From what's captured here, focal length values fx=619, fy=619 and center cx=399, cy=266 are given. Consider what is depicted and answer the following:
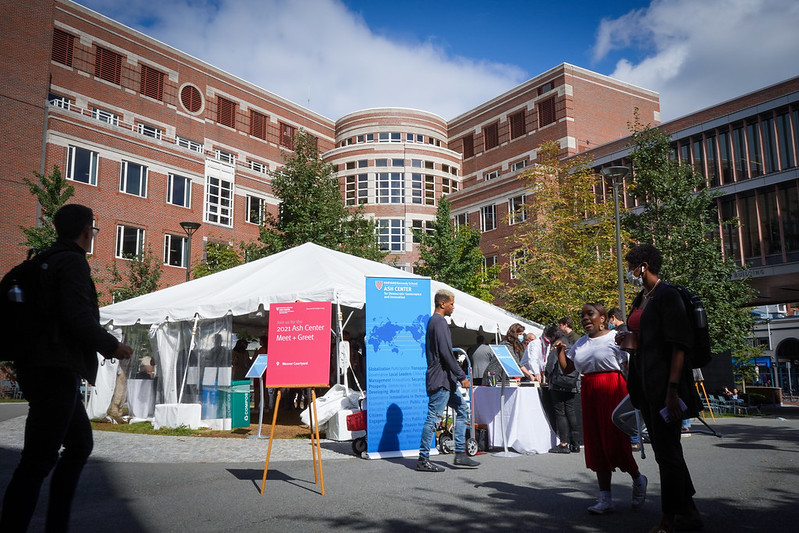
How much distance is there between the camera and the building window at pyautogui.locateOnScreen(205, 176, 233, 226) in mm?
37719

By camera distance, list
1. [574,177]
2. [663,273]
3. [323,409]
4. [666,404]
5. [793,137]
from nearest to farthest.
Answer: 1. [666,404]
2. [323,409]
3. [663,273]
4. [574,177]
5. [793,137]

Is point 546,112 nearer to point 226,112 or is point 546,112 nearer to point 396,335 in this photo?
point 226,112

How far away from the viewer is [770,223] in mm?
26672

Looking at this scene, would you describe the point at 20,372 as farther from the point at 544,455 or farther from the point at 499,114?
the point at 499,114

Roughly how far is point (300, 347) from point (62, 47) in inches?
1435

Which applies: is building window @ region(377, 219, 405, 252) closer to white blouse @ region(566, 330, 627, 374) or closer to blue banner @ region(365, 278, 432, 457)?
blue banner @ region(365, 278, 432, 457)

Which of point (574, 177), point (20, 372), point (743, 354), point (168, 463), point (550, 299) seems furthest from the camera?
point (743, 354)

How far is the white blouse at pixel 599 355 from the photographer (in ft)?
17.9

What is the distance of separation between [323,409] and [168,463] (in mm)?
3359

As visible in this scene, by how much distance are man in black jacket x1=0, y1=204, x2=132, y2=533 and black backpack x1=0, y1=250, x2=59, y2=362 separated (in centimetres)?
1

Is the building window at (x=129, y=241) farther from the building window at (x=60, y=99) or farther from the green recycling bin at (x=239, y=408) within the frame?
the green recycling bin at (x=239, y=408)

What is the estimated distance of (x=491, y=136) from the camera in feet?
162

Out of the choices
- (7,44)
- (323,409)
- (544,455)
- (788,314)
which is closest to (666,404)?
(544,455)

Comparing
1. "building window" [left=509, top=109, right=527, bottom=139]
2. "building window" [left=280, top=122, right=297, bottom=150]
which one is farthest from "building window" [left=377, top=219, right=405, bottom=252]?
"building window" [left=509, top=109, right=527, bottom=139]
